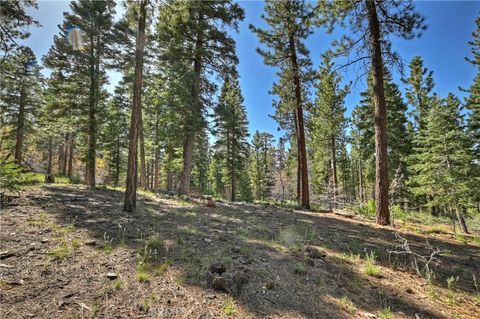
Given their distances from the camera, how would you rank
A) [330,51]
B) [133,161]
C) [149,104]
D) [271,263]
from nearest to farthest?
[271,263], [133,161], [330,51], [149,104]

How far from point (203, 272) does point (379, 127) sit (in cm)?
791

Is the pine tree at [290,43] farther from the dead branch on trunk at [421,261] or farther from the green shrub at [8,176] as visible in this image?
the green shrub at [8,176]

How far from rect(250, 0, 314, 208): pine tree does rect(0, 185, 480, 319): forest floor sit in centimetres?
746

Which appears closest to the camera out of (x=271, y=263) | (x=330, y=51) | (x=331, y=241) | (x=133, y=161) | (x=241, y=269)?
(x=241, y=269)

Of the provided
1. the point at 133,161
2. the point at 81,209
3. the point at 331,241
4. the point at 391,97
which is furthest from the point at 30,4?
the point at 391,97

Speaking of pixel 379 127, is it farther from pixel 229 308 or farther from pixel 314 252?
pixel 229 308

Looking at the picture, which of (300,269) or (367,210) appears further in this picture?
(367,210)

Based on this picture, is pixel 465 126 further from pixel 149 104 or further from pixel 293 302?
pixel 149 104

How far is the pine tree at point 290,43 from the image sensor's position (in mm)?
12812

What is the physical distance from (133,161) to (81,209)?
2.03 m

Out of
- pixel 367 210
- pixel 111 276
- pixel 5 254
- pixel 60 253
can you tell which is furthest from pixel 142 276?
pixel 367 210

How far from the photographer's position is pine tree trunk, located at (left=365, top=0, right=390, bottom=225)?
28.5 ft

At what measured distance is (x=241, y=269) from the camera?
4.54 meters

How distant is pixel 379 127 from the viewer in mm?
8891
